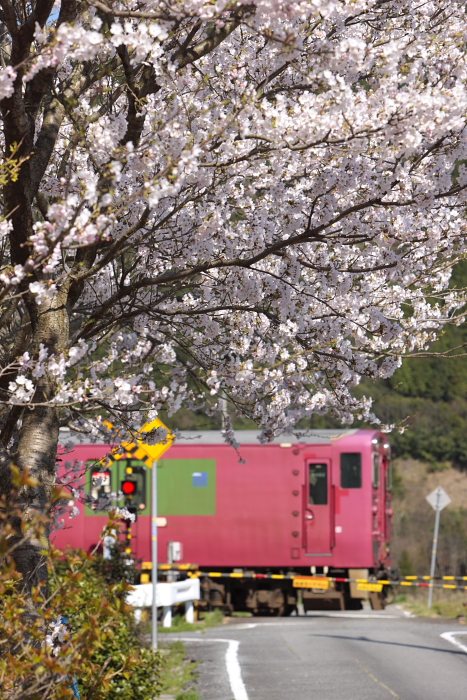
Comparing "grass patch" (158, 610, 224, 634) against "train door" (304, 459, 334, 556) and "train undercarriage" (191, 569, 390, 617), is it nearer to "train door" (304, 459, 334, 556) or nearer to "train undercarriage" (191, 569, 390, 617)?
"train undercarriage" (191, 569, 390, 617)

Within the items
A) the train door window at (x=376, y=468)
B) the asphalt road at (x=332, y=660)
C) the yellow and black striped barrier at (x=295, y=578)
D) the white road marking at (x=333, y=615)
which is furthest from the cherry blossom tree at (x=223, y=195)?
the train door window at (x=376, y=468)

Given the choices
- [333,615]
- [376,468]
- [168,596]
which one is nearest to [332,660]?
[168,596]

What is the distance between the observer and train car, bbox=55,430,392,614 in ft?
64.0

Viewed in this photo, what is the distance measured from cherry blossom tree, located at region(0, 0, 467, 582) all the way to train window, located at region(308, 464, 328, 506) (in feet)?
37.8

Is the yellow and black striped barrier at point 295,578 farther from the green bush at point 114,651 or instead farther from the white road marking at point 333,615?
the green bush at point 114,651

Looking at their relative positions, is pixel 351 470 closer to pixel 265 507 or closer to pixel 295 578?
pixel 265 507

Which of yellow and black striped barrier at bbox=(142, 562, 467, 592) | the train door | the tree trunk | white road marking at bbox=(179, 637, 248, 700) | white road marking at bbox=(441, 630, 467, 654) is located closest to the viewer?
the tree trunk

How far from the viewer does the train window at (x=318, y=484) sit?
1967 cm

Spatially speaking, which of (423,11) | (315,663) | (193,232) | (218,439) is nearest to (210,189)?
(193,232)

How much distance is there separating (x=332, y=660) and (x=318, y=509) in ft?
23.9

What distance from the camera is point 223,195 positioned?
22.3 ft

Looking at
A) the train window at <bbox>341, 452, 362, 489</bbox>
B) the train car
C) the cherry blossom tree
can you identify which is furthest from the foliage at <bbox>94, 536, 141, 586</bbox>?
the train window at <bbox>341, 452, 362, 489</bbox>

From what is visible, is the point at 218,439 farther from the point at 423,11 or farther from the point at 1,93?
the point at 1,93

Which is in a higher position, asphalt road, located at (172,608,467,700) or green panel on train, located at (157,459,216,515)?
green panel on train, located at (157,459,216,515)
